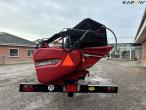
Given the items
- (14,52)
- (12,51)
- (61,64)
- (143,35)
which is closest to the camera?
(61,64)

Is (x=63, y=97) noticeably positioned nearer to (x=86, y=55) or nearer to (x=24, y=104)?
(x=24, y=104)

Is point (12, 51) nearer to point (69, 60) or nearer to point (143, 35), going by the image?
point (143, 35)

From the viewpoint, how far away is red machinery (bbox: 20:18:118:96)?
4234 mm

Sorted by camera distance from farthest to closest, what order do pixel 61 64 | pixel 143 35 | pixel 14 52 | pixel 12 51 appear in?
pixel 14 52, pixel 12 51, pixel 143 35, pixel 61 64

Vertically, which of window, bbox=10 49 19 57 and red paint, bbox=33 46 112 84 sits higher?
window, bbox=10 49 19 57

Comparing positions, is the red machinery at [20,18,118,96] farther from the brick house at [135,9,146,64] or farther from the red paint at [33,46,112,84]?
the brick house at [135,9,146,64]

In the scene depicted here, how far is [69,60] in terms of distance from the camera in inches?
166

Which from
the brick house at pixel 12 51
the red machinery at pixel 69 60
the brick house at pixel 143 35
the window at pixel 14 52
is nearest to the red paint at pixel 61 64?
the red machinery at pixel 69 60

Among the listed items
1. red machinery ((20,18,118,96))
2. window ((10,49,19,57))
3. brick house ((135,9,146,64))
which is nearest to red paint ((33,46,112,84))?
red machinery ((20,18,118,96))

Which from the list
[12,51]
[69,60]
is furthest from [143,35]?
[69,60]

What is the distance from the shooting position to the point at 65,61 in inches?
166

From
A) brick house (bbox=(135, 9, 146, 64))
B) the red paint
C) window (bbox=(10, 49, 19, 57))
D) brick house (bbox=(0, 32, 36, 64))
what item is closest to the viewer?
the red paint

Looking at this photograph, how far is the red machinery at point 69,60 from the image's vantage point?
13.9ft

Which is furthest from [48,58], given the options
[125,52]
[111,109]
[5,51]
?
[125,52]
